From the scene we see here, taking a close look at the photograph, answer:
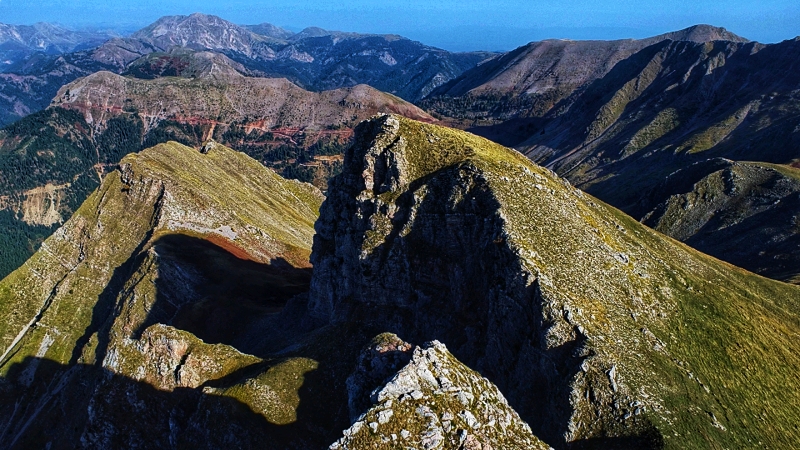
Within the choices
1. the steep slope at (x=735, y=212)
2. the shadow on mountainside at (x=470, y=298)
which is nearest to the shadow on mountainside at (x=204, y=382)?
the shadow on mountainside at (x=470, y=298)

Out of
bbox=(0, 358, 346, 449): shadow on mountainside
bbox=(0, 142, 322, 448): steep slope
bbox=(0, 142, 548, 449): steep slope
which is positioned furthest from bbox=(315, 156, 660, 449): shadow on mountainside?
bbox=(0, 142, 322, 448): steep slope

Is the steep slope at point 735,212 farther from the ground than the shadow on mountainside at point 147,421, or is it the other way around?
the steep slope at point 735,212

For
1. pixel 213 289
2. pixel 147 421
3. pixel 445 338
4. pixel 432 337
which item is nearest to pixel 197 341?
pixel 147 421

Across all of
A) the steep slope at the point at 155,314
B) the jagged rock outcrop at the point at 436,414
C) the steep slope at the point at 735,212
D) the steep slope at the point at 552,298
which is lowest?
the steep slope at the point at 155,314

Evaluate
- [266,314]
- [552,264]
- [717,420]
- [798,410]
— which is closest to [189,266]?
[266,314]

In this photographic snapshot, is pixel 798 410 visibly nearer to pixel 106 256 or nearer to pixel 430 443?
pixel 430 443

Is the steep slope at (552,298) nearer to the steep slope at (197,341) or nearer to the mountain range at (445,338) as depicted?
the mountain range at (445,338)

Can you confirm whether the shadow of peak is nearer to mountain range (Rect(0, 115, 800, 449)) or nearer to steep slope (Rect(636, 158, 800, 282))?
mountain range (Rect(0, 115, 800, 449))
